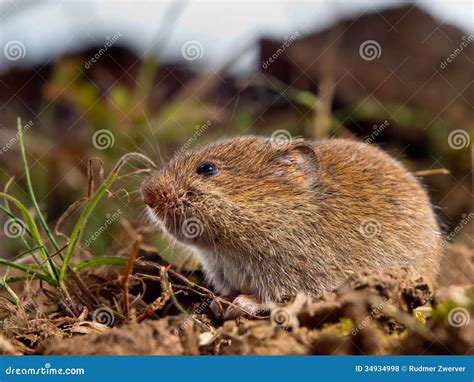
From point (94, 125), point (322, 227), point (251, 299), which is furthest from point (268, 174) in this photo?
point (94, 125)

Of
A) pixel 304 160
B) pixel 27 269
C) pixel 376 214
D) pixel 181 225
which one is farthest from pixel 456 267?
pixel 27 269

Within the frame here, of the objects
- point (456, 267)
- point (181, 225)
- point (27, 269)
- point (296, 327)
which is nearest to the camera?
point (296, 327)

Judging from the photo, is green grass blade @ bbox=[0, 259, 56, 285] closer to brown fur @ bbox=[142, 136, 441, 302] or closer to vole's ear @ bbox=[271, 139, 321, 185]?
brown fur @ bbox=[142, 136, 441, 302]

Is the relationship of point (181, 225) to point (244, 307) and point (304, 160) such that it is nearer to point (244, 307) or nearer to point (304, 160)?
point (244, 307)

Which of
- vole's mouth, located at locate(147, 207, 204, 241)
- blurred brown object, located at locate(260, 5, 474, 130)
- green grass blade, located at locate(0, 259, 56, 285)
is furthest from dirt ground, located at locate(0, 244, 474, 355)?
blurred brown object, located at locate(260, 5, 474, 130)

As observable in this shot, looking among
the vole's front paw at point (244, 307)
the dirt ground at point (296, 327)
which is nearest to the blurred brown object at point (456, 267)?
the dirt ground at point (296, 327)

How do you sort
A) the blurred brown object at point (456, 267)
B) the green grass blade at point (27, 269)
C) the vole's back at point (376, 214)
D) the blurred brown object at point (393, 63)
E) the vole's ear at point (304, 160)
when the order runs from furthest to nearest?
the blurred brown object at point (393, 63)
the blurred brown object at point (456, 267)
the vole's ear at point (304, 160)
the vole's back at point (376, 214)
the green grass blade at point (27, 269)

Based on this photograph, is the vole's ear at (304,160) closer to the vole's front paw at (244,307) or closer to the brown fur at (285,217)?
the brown fur at (285,217)
